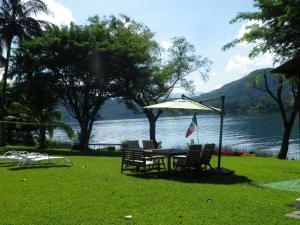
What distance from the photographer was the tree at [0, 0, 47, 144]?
31.6m

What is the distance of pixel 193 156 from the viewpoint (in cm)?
1322

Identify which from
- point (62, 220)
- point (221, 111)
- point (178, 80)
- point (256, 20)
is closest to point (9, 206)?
point (62, 220)

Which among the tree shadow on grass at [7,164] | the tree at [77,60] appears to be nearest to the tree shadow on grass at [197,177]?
the tree shadow on grass at [7,164]

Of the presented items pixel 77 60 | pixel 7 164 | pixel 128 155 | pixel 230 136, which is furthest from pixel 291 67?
pixel 230 136

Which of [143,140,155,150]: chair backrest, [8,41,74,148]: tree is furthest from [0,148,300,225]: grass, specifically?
[8,41,74,148]: tree

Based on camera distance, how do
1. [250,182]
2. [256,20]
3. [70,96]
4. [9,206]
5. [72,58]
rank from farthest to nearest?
[70,96] < [72,58] < [256,20] < [250,182] < [9,206]

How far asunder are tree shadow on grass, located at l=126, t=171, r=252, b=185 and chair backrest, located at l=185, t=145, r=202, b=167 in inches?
15.7

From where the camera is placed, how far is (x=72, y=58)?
2925 centimetres

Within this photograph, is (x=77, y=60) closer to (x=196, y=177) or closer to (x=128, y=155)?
(x=128, y=155)

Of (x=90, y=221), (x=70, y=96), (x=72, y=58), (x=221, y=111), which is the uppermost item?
(x=72, y=58)

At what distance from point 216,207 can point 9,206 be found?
3.74 meters

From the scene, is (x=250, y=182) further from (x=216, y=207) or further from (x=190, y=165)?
(x=216, y=207)

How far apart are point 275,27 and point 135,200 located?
34.3ft

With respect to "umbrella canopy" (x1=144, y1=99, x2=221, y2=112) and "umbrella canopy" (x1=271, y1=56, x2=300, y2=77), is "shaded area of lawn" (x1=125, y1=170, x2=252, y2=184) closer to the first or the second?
"umbrella canopy" (x1=144, y1=99, x2=221, y2=112)
